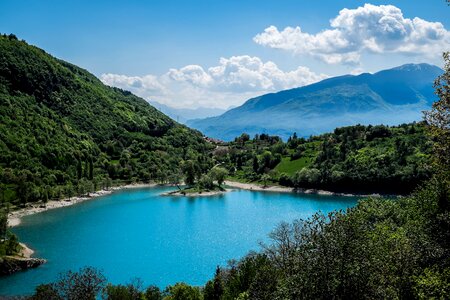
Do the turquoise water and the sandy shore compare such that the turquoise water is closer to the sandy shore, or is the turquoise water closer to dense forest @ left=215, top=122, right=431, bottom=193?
the sandy shore

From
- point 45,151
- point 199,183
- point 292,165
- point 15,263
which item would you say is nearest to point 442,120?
point 15,263

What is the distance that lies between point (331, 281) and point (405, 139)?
158 m

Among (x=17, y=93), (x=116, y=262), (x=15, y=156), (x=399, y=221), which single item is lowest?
(x=116, y=262)

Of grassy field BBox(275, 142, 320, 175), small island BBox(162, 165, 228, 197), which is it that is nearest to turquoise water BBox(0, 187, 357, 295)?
small island BBox(162, 165, 228, 197)

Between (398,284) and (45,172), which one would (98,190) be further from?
(398,284)

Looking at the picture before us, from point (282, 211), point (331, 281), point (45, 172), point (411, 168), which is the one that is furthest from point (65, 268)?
point (411, 168)

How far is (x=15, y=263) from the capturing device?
212 ft

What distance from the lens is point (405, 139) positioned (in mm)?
162750

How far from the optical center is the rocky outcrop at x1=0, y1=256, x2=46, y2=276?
63.0m

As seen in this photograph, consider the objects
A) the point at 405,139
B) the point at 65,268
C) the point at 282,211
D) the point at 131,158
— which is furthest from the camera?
the point at 131,158

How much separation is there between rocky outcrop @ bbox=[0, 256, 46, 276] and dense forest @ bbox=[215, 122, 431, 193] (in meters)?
109

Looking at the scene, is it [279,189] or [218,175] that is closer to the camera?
Result: [279,189]

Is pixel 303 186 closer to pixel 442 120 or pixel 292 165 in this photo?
pixel 292 165

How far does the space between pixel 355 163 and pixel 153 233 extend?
89.5 m
